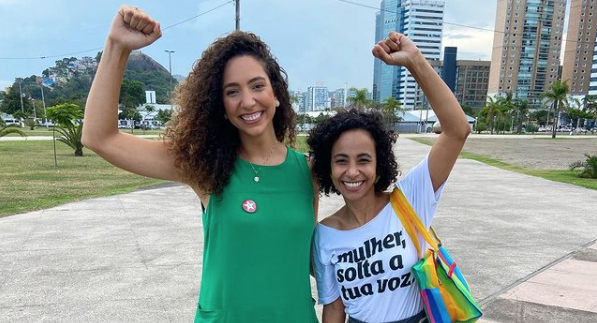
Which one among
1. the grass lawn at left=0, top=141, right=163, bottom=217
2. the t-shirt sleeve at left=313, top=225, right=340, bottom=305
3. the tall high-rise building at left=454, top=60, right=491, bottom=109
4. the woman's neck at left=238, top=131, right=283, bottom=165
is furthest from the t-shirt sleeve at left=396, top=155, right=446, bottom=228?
the tall high-rise building at left=454, top=60, right=491, bottom=109

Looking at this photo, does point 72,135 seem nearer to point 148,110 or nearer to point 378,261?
point 378,261

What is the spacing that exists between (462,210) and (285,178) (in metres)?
6.56

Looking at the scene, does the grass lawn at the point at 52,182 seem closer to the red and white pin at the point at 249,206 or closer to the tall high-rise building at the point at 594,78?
the red and white pin at the point at 249,206

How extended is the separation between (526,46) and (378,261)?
114 m

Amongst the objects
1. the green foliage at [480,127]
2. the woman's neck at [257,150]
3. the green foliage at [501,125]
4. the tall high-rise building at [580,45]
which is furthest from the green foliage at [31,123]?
the tall high-rise building at [580,45]

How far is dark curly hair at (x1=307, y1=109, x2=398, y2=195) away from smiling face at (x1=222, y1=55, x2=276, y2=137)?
0.87 feet

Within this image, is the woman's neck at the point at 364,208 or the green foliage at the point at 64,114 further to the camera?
the green foliage at the point at 64,114

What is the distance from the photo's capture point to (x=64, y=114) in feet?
49.9

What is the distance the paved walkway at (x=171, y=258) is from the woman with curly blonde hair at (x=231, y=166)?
6.83 feet

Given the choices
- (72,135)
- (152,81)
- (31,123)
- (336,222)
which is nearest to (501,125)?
(72,135)

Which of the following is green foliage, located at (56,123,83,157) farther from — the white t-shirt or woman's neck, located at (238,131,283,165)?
the white t-shirt

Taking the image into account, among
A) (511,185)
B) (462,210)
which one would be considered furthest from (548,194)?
(462,210)

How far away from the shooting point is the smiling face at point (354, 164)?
1528 mm

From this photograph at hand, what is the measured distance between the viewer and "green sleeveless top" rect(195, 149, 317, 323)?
137cm
